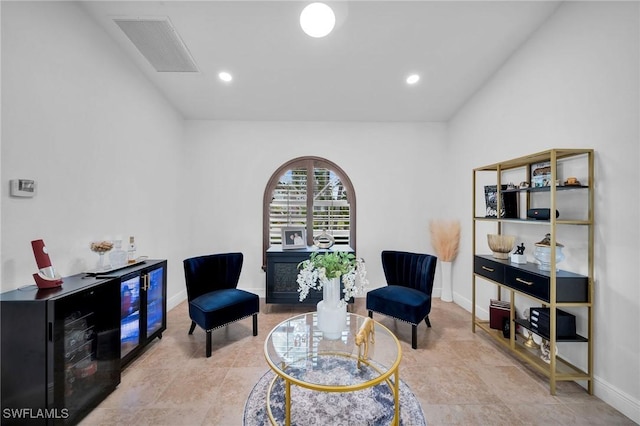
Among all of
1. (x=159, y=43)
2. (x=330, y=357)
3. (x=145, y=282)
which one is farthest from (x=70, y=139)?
(x=330, y=357)

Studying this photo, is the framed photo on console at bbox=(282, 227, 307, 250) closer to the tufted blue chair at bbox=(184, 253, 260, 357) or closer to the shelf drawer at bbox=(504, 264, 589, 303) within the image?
the tufted blue chair at bbox=(184, 253, 260, 357)

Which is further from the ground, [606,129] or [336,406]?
[606,129]

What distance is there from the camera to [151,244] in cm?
305

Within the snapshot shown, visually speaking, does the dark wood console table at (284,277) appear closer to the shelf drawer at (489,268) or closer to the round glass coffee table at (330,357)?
the round glass coffee table at (330,357)

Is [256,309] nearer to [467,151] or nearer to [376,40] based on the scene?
[376,40]

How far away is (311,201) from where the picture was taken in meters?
4.02

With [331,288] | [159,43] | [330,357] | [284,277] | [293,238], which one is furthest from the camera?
[293,238]

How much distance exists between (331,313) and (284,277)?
1658 millimetres

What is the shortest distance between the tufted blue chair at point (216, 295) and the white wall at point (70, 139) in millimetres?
810

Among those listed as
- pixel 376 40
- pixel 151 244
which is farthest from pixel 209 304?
pixel 376 40

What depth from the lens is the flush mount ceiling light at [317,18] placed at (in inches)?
74.2

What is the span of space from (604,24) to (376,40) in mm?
1665

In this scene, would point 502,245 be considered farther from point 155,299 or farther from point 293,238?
point 155,299

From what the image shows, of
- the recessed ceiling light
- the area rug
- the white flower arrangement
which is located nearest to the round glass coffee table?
the area rug
